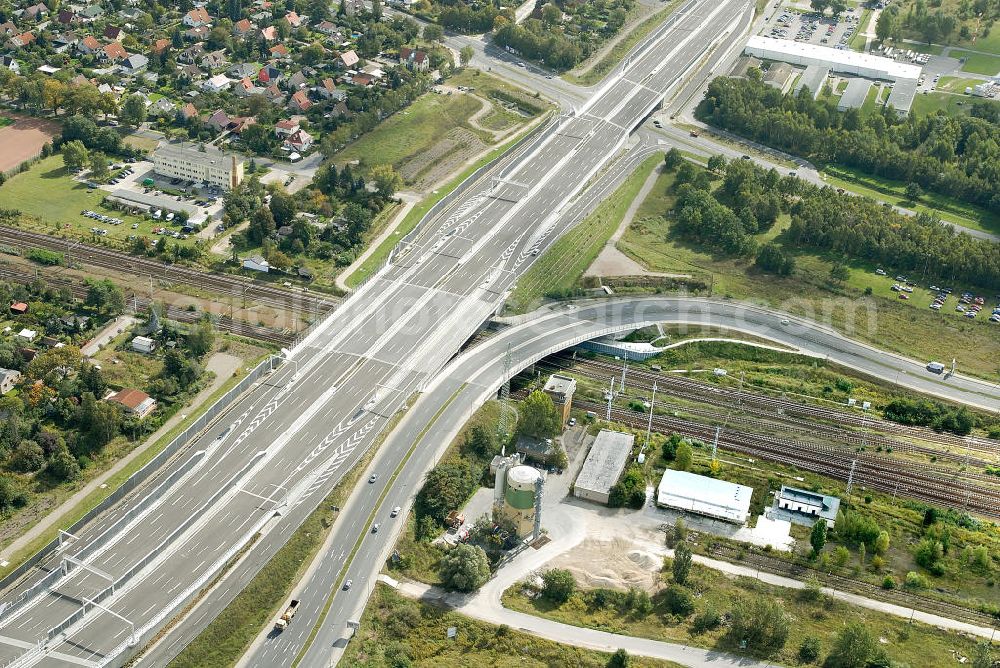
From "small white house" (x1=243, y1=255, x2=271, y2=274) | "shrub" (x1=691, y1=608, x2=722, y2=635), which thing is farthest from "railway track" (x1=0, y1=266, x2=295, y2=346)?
"shrub" (x1=691, y1=608, x2=722, y2=635)

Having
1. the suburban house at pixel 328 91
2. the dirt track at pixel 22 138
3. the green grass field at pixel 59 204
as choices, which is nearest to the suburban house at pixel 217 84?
the suburban house at pixel 328 91

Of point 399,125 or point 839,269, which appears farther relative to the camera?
point 399,125

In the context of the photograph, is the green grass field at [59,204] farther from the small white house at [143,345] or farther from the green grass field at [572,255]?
the green grass field at [572,255]

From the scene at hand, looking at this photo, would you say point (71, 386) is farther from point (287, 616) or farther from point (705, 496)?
point (705, 496)

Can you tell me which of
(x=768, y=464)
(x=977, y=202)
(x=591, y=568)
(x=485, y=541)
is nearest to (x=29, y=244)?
(x=485, y=541)

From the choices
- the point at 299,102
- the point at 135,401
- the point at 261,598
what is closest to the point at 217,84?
the point at 299,102

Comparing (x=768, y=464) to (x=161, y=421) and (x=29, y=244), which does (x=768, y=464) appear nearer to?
(x=161, y=421)
